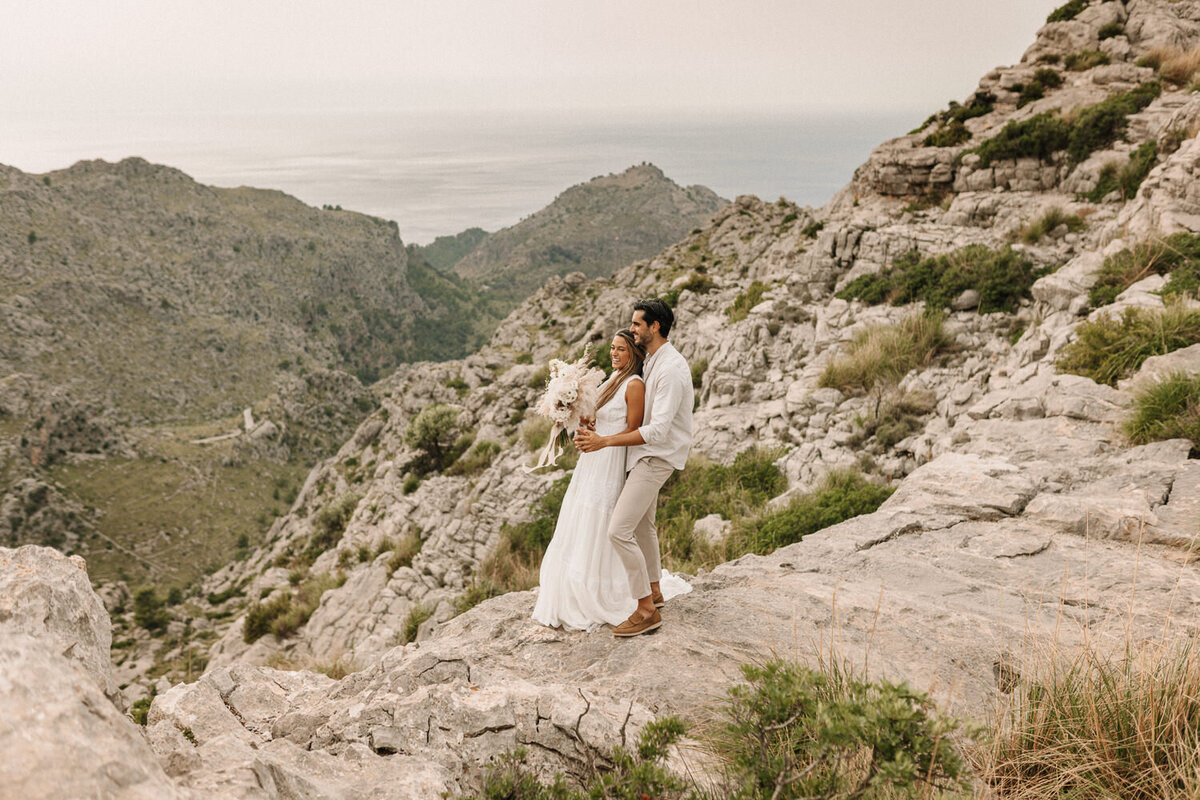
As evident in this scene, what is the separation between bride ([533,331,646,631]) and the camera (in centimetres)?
466

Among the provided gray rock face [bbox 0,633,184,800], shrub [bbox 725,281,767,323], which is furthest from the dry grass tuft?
gray rock face [bbox 0,633,184,800]

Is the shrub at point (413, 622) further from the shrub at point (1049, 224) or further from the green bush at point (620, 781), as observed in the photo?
the shrub at point (1049, 224)

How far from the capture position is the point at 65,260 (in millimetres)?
102312

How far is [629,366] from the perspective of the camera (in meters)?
4.64

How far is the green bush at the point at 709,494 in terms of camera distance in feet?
28.7

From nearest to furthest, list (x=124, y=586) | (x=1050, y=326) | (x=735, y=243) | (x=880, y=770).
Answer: (x=880, y=770) → (x=1050, y=326) → (x=735, y=243) → (x=124, y=586)

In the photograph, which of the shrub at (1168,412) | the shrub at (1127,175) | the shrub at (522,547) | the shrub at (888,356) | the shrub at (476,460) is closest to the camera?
the shrub at (1168,412)

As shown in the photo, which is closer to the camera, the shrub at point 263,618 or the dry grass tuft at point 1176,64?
the shrub at point 263,618

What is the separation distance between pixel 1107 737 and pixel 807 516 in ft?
16.7

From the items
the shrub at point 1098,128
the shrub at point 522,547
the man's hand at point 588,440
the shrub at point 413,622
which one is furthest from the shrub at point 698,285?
the man's hand at point 588,440

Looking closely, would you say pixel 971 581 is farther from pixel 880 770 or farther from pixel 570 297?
pixel 570 297

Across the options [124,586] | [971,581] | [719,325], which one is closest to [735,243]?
[719,325]

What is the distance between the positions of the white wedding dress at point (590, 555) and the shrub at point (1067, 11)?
3049 centimetres

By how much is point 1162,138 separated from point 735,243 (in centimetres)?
3059
